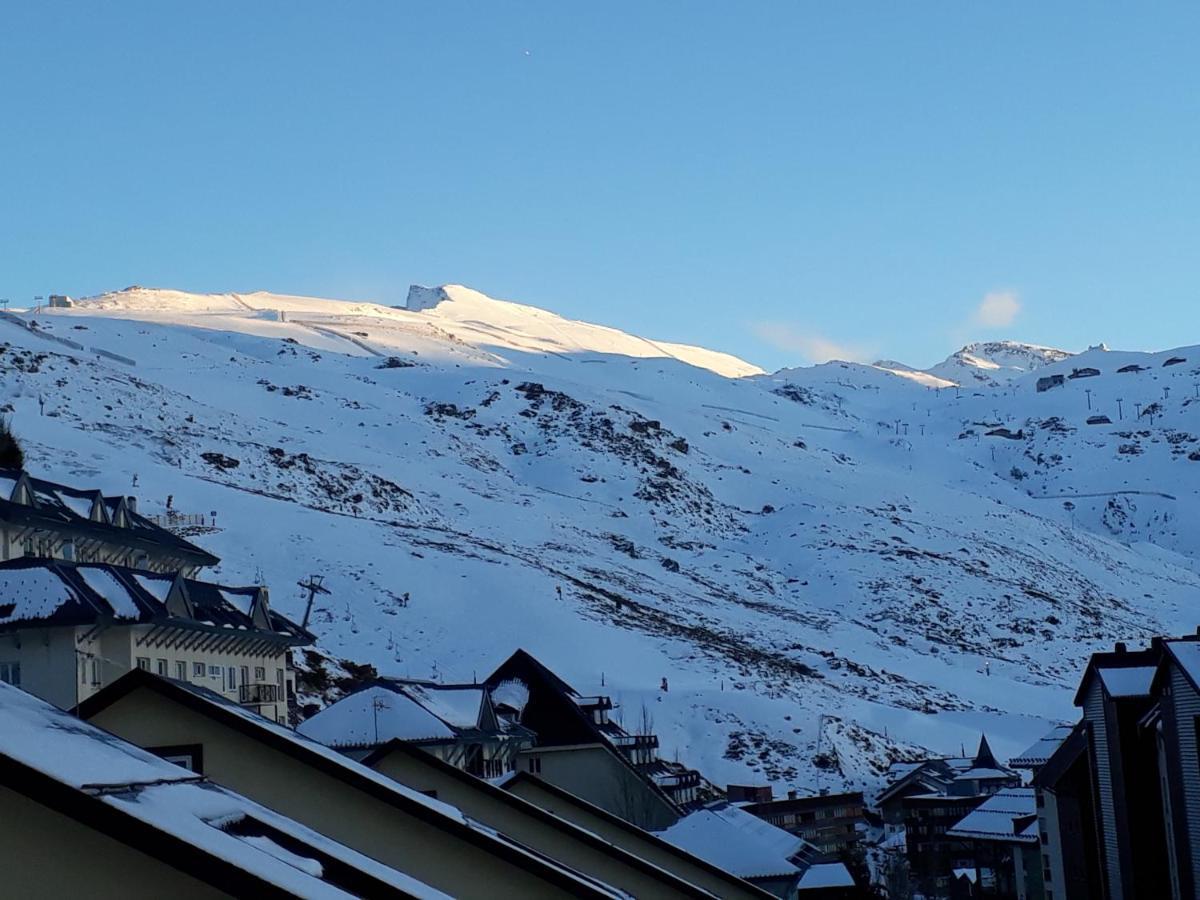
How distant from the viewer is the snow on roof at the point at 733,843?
1308 inches

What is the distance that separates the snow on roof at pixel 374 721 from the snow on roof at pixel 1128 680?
15.3 m

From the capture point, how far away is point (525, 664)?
2282 inches

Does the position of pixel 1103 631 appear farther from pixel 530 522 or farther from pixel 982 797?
pixel 982 797

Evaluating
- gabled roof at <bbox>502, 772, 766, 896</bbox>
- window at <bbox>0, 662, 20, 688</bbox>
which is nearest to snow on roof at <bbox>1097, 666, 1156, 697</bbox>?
gabled roof at <bbox>502, 772, 766, 896</bbox>

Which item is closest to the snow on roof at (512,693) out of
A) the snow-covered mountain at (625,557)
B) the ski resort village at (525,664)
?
the ski resort village at (525,664)

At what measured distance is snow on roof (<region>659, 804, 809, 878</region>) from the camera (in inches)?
1308

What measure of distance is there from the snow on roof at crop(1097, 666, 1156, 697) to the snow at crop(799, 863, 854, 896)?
1031 centimetres

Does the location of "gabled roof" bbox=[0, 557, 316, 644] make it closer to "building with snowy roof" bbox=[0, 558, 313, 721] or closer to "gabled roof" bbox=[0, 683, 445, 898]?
"building with snowy roof" bbox=[0, 558, 313, 721]

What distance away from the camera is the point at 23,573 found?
3919cm

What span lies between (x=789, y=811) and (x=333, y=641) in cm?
2677

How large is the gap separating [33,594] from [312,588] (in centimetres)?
5025

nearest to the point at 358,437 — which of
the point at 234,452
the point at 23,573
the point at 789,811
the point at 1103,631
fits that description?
the point at 234,452

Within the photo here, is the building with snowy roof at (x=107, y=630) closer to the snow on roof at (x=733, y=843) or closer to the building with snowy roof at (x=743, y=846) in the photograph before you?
the snow on roof at (x=733, y=843)

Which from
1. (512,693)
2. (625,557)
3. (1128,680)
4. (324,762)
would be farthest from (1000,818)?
(625,557)
